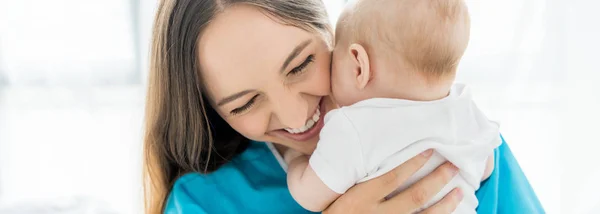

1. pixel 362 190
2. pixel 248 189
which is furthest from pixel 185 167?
pixel 362 190

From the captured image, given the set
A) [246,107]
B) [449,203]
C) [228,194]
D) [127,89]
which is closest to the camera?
[449,203]

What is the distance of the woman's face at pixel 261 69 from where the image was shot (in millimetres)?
1283

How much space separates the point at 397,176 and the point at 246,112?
349 millimetres

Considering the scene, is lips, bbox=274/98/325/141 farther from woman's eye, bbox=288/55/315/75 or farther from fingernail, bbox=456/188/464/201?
fingernail, bbox=456/188/464/201

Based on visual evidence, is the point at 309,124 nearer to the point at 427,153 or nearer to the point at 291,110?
the point at 291,110

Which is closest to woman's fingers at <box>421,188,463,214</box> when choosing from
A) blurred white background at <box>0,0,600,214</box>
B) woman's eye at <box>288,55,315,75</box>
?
woman's eye at <box>288,55,315,75</box>

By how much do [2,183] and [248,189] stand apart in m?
1.83

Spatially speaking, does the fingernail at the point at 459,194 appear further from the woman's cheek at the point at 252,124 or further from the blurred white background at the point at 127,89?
the blurred white background at the point at 127,89

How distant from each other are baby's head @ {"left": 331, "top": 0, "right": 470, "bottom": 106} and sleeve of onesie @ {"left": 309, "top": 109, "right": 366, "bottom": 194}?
10 cm

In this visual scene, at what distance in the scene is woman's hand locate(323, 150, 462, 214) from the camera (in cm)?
125

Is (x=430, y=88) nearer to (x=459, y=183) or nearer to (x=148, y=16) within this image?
(x=459, y=183)

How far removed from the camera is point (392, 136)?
1.17 meters

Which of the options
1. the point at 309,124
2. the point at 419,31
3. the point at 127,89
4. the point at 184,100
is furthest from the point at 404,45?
the point at 127,89

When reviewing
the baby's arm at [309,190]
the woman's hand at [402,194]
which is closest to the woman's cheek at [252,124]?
the baby's arm at [309,190]
